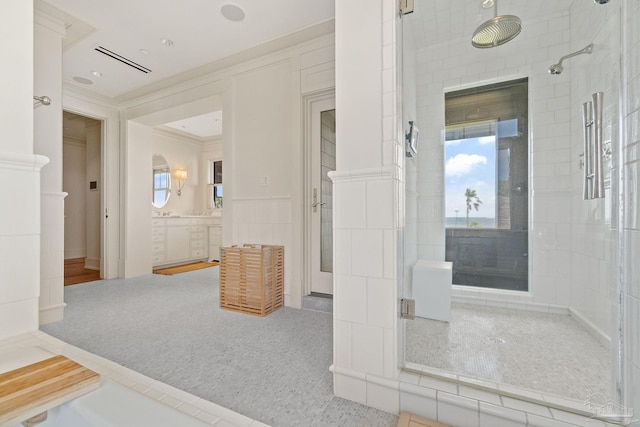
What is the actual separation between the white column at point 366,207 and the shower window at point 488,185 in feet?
4.68

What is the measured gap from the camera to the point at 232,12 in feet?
7.69

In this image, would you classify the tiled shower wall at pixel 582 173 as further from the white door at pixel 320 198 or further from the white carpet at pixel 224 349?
the white door at pixel 320 198

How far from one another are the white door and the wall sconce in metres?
4.03

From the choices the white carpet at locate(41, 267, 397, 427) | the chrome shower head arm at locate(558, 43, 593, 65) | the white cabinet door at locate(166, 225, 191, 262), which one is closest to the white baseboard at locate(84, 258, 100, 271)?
the white cabinet door at locate(166, 225, 191, 262)

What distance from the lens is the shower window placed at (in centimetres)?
230

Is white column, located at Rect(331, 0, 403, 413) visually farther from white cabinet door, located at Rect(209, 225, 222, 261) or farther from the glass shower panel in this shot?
white cabinet door, located at Rect(209, 225, 222, 261)

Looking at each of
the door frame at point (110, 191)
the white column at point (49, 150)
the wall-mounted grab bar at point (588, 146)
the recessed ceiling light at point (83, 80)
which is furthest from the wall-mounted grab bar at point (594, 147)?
the door frame at point (110, 191)

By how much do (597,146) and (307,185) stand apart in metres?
2.01

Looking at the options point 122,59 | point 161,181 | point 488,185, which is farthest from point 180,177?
point 488,185

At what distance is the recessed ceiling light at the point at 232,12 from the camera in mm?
→ 2289

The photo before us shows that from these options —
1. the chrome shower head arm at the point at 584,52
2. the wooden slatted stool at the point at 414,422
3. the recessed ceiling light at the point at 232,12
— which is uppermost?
the recessed ceiling light at the point at 232,12

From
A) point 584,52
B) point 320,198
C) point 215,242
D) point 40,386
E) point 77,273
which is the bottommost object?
point 77,273

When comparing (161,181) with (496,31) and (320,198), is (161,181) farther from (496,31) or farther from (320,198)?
(496,31)

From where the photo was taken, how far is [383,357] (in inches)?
48.6
